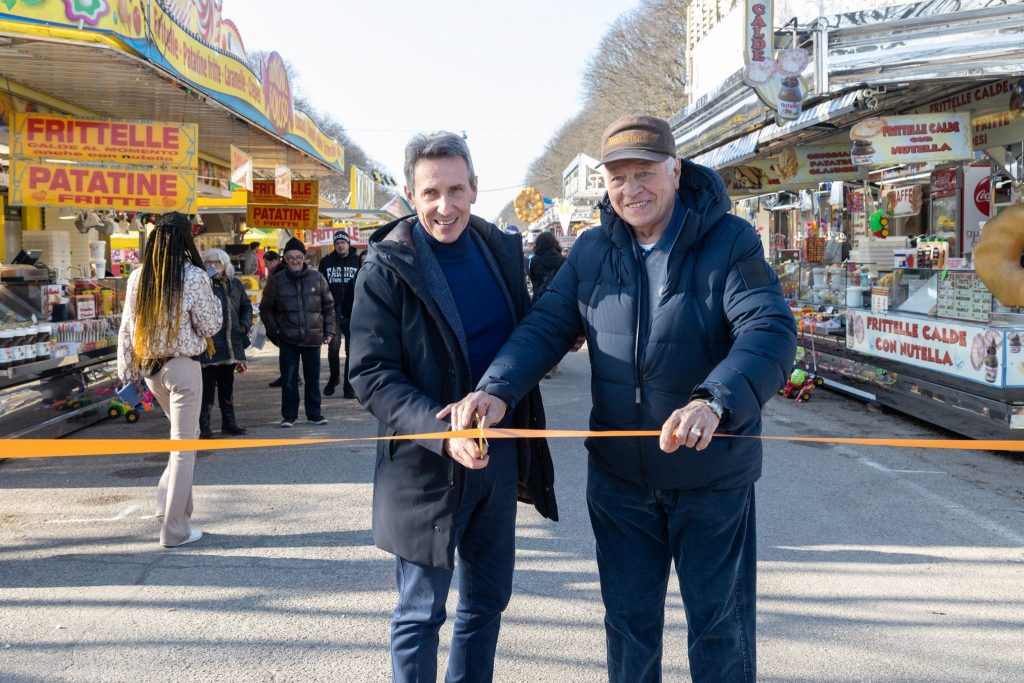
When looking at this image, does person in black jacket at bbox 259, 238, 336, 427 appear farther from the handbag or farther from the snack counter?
the handbag

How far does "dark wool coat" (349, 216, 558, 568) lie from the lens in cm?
267

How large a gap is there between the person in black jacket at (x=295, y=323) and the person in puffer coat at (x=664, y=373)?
21.6 feet

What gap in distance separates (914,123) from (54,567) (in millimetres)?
8688

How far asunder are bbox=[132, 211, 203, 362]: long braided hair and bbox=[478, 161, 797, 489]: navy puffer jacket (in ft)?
10.0

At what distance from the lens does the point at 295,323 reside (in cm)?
902

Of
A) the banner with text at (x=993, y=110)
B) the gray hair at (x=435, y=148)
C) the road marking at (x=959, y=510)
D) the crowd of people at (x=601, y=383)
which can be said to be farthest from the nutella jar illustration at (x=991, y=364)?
the gray hair at (x=435, y=148)

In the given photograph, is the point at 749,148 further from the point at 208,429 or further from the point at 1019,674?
the point at 1019,674

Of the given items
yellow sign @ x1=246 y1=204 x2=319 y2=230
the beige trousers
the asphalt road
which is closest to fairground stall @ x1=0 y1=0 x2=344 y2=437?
the asphalt road

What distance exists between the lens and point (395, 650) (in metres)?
2.70

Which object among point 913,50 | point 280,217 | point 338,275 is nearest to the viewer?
point 913,50

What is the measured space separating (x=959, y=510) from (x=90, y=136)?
7713 millimetres

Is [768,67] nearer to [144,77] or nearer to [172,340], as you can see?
[144,77]

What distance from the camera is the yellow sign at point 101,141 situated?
8.16 meters

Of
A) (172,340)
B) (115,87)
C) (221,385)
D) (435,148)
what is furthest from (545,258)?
(435,148)
